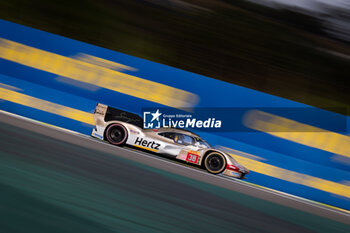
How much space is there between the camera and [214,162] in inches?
242

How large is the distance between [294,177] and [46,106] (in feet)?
15.8

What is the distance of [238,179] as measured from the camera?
613 cm

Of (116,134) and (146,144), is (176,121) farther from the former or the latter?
(116,134)

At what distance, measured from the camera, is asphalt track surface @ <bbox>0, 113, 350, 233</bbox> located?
2.75 metres

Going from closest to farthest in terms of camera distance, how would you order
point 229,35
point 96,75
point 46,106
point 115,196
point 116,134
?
point 115,196
point 116,134
point 46,106
point 96,75
point 229,35

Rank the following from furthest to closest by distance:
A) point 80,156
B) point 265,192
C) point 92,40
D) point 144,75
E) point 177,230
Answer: point 92,40 → point 144,75 → point 265,192 → point 80,156 → point 177,230

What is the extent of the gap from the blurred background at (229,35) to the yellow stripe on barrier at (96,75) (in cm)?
69

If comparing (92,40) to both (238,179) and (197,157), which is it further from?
(238,179)

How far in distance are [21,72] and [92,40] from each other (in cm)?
154

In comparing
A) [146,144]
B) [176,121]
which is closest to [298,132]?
[176,121]

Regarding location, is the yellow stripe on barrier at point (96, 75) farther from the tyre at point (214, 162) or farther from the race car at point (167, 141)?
the tyre at point (214, 162)

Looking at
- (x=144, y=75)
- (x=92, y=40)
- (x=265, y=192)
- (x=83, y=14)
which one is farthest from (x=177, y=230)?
(x=83, y=14)

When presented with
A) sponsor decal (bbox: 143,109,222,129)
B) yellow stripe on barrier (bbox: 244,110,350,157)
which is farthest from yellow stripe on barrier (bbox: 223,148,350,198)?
sponsor decal (bbox: 143,109,222,129)

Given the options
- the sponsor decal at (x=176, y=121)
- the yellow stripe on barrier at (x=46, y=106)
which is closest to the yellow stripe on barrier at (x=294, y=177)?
the sponsor decal at (x=176, y=121)
